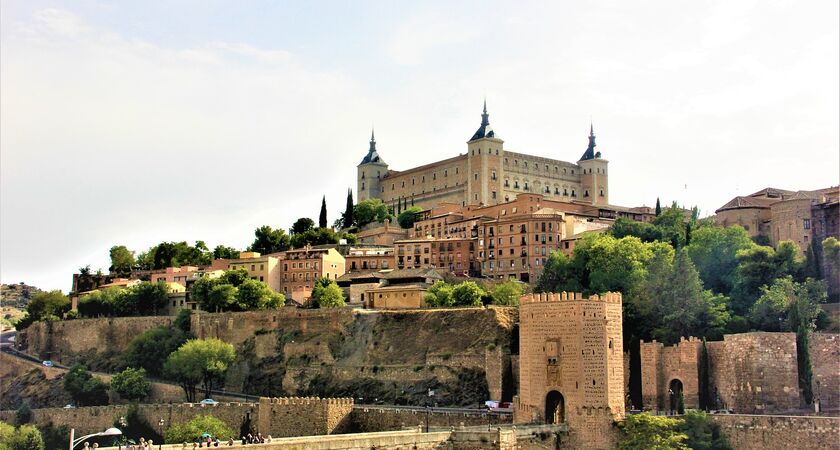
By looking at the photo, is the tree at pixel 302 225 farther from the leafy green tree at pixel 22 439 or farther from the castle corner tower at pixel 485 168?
the leafy green tree at pixel 22 439

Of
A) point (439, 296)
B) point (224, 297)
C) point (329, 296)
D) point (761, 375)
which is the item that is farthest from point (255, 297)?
point (761, 375)

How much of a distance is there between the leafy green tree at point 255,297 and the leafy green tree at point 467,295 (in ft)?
51.0

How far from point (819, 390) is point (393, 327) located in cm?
2925

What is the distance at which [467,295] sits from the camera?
77625 mm

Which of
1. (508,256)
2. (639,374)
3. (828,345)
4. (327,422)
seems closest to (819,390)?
(828,345)

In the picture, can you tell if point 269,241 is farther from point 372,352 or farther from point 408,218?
point 372,352

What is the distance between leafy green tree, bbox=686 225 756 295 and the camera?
69625mm

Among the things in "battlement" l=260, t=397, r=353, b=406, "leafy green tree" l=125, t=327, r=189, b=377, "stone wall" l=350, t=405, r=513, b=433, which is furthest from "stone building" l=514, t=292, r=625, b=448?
"leafy green tree" l=125, t=327, r=189, b=377

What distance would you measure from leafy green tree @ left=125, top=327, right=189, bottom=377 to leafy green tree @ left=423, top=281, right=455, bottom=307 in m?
18.5

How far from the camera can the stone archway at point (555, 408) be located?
5022cm

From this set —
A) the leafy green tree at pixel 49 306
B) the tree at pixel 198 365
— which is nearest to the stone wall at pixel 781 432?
the tree at pixel 198 365

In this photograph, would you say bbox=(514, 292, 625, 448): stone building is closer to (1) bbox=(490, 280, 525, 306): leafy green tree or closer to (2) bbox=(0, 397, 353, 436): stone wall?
(2) bbox=(0, 397, 353, 436): stone wall

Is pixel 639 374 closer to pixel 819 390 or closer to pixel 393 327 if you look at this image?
pixel 819 390

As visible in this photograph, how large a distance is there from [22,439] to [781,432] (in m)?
43.1
